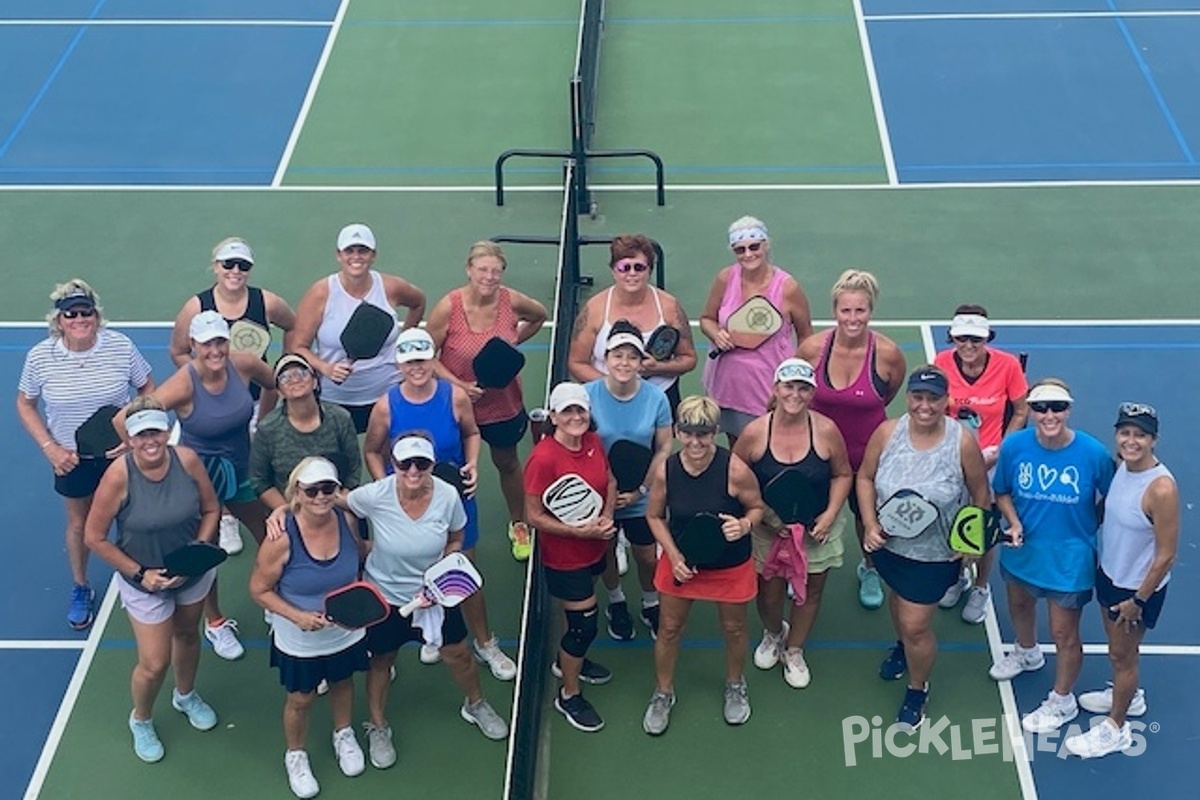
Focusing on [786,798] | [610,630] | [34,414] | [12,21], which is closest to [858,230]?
[610,630]

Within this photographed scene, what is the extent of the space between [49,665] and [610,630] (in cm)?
314

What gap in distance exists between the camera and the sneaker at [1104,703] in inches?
309

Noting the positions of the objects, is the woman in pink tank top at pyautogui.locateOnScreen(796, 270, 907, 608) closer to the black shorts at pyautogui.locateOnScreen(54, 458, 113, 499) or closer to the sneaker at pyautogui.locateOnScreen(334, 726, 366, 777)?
the sneaker at pyautogui.locateOnScreen(334, 726, 366, 777)

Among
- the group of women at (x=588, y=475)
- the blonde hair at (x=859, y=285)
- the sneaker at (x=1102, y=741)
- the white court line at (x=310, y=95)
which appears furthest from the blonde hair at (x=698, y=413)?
the white court line at (x=310, y=95)

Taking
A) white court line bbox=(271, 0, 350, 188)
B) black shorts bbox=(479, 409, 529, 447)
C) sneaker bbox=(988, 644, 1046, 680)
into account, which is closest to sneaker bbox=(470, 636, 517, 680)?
black shorts bbox=(479, 409, 529, 447)

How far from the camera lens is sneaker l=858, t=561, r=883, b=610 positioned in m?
8.70

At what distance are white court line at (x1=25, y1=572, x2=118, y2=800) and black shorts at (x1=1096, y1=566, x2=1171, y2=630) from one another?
5.37 m

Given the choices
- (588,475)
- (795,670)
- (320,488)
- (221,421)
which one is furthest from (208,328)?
(795,670)

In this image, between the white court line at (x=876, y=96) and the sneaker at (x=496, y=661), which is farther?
the white court line at (x=876, y=96)

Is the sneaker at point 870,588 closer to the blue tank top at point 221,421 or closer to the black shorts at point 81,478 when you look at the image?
the blue tank top at point 221,421

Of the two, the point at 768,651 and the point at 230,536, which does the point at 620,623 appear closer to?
the point at 768,651

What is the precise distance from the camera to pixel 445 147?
13.9 meters

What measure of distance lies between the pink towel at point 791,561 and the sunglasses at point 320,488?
2.27m

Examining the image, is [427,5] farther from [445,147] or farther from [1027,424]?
[1027,424]
